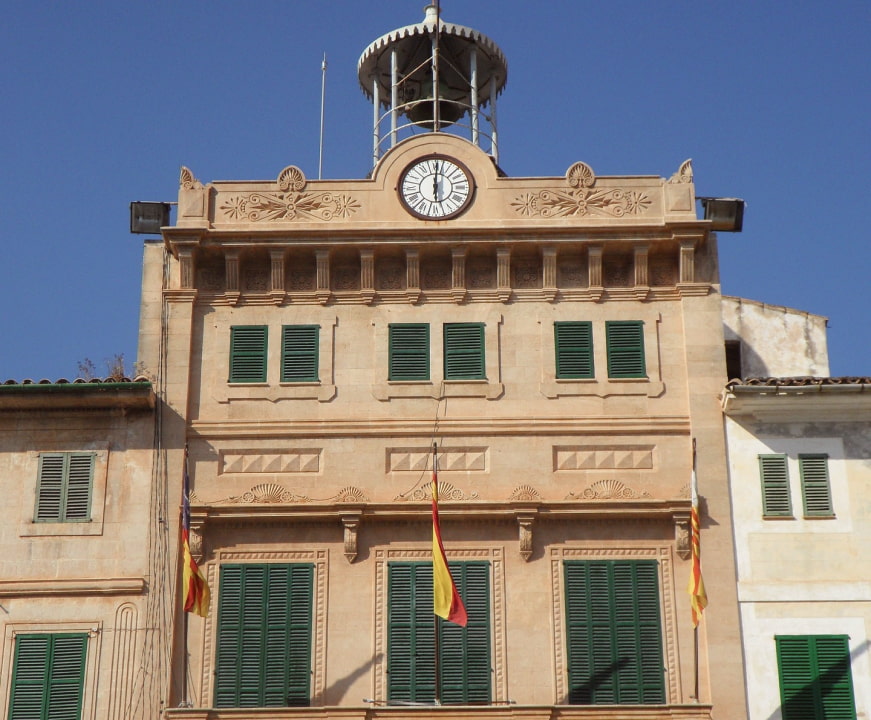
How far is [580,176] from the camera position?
32.5 m

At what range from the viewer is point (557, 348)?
3136cm

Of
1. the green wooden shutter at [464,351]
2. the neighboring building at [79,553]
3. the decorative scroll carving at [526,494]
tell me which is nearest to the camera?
the neighboring building at [79,553]

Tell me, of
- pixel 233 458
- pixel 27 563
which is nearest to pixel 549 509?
pixel 233 458

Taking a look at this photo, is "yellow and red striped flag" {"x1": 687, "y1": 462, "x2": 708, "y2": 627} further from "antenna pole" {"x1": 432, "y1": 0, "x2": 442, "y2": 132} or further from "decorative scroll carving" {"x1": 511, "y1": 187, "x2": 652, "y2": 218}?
"antenna pole" {"x1": 432, "y1": 0, "x2": 442, "y2": 132}

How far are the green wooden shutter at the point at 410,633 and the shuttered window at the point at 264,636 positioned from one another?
1.45 metres

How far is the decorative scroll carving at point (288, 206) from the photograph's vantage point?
106ft

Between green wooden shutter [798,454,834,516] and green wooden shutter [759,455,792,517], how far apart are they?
0.30 m

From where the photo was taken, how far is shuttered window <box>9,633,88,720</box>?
28422mm

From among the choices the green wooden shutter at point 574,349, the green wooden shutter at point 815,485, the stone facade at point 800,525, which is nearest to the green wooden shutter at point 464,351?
the green wooden shutter at point 574,349

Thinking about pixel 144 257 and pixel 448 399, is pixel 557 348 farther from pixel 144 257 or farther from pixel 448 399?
pixel 144 257

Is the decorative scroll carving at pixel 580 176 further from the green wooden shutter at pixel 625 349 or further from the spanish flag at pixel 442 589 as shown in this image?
the spanish flag at pixel 442 589

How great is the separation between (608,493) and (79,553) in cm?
962

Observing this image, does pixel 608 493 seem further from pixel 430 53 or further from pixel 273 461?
pixel 430 53

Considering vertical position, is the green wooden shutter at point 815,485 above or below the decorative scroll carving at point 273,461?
below
